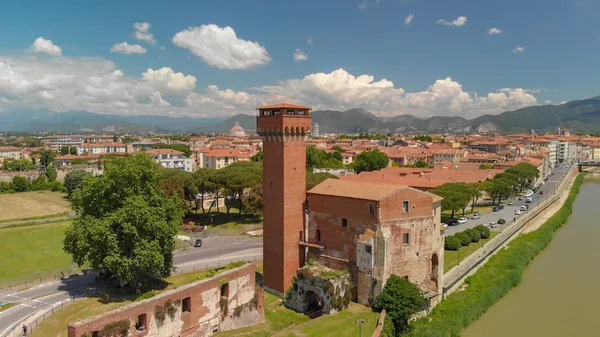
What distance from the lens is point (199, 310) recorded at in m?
24.8

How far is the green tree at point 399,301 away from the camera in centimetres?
2764

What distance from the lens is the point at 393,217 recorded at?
2956 centimetres

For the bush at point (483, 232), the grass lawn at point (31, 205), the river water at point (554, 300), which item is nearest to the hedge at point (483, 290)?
the river water at point (554, 300)

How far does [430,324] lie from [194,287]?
16.1 meters

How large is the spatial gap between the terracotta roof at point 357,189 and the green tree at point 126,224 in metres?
11.4

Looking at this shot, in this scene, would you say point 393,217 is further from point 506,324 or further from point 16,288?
point 16,288

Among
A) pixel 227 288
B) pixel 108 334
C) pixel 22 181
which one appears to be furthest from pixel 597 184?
pixel 22 181

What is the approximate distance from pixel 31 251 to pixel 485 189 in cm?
6221

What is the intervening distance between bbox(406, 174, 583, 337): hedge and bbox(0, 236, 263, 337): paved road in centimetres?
1766

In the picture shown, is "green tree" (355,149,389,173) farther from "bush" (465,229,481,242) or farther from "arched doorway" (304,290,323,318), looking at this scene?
"arched doorway" (304,290,323,318)

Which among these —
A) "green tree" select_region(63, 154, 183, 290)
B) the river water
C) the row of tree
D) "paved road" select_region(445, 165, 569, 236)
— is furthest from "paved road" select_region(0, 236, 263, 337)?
the row of tree

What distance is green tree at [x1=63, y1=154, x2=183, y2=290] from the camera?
28.4 metres

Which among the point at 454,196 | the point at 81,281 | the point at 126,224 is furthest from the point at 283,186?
the point at 454,196

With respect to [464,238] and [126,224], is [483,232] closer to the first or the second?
[464,238]
